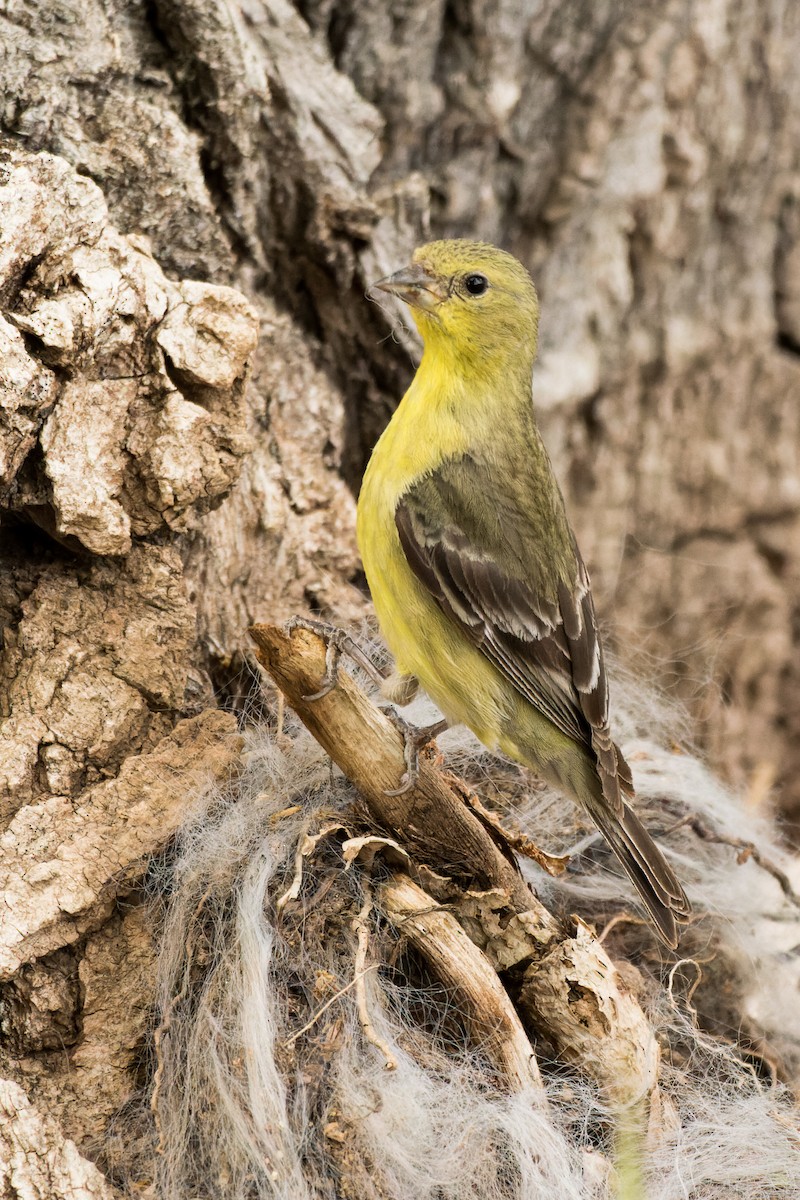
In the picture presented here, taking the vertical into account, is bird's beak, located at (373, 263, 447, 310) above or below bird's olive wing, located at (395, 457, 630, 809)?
above

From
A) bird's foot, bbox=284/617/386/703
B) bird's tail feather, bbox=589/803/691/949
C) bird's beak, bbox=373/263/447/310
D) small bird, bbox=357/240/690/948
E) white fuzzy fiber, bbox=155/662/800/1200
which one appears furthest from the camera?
bird's beak, bbox=373/263/447/310

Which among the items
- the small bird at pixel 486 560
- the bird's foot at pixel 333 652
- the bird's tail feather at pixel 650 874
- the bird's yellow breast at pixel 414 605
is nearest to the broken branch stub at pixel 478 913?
the bird's foot at pixel 333 652

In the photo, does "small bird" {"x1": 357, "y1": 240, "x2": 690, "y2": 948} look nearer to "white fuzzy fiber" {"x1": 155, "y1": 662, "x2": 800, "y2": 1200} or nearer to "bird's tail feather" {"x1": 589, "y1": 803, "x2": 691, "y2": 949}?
"bird's tail feather" {"x1": 589, "y1": 803, "x2": 691, "y2": 949}

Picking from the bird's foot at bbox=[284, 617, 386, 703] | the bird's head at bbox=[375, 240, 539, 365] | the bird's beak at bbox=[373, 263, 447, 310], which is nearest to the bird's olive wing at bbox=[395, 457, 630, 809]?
the bird's foot at bbox=[284, 617, 386, 703]

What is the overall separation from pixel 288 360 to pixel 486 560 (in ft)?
3.36

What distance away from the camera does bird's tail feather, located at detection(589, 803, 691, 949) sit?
3.27 meters

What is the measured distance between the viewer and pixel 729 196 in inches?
191

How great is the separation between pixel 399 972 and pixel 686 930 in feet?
3.47

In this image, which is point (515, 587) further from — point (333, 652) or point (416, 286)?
point (416, 286)

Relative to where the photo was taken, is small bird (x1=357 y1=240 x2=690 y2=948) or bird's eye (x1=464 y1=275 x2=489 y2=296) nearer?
small bird (x1=357 y1=240 x2=690 y2=948)

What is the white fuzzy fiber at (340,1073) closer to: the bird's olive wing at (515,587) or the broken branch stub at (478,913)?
the broken branch stub at (478,913)

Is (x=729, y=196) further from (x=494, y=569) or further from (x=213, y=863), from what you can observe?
(x=213, y=863)

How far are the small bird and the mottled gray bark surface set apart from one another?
46 cm

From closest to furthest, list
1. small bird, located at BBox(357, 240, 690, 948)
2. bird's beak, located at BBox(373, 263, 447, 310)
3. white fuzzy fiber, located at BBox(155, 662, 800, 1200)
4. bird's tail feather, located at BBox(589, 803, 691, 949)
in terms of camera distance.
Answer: white fuzzy fiber, located at BBox(155, 662, 800, 1200) < bird's tail feather, located at BBox(589, 803, 691, 949) < small bird, located at BBox(357, 240, 690, 948) < bird's beak, located at BBox(373, 263, 447, 310)
